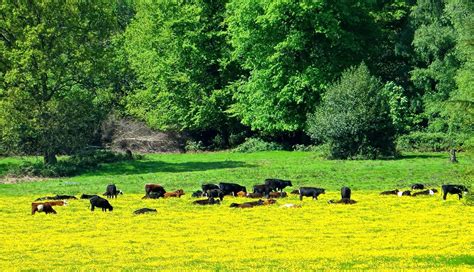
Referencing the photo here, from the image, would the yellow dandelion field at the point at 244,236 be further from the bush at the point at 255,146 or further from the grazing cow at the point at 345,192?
the bush at the point at 255,146

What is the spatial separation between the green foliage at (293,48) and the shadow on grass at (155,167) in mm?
12654

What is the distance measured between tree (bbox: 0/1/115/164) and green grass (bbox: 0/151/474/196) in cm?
308

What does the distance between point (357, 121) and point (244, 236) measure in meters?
35.4

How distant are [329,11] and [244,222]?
137 ft

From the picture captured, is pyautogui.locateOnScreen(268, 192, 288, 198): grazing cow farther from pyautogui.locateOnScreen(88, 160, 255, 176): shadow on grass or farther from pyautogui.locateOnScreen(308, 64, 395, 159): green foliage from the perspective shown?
pyautogui.locateOnScreen(308, 64, 395, 159): green foliage

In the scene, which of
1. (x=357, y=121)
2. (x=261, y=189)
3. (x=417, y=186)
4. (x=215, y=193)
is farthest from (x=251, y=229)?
(x=357, y=121)

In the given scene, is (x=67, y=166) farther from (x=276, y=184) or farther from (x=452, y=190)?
(x=452, y=190)

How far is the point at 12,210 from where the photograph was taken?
4400 centimetres

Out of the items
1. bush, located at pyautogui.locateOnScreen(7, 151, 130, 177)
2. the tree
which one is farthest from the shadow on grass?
the tree

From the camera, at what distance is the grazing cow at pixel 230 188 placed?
1901 inches

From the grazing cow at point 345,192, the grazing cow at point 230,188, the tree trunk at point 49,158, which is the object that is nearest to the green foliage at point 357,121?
the tree trunk at point 49,158

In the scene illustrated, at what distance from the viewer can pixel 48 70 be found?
218ft

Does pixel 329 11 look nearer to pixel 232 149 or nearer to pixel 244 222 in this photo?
pixel 232 149

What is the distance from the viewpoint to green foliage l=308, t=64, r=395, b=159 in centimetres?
6750
